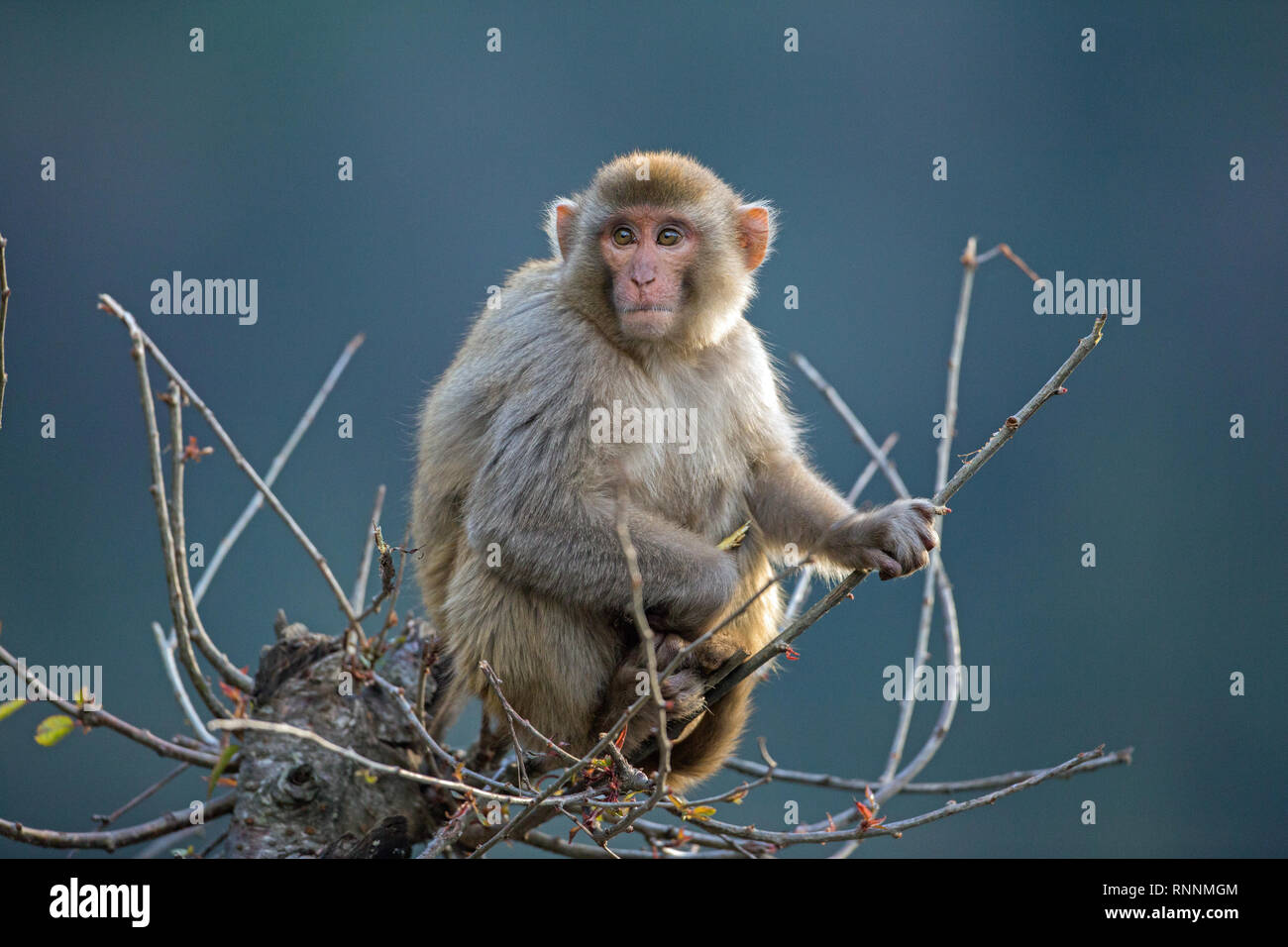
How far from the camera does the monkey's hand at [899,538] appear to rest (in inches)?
135

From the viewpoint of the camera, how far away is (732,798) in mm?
3305

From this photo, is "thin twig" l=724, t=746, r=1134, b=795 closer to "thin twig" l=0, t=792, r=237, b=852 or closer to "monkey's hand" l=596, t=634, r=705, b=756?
"monkey's hand" l=596, t=634, r=705, b=756

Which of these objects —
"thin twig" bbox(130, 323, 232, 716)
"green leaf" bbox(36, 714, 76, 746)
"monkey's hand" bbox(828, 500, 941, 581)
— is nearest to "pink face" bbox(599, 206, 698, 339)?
"monkey's hand" bbox(828, 500, 941, 581)

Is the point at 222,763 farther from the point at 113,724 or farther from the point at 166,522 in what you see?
the point at 166,522

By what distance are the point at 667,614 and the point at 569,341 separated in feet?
3.04

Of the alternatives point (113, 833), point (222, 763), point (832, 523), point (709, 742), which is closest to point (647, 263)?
point (832, 523)

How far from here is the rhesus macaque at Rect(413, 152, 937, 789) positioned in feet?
11.8

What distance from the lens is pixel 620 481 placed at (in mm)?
3766

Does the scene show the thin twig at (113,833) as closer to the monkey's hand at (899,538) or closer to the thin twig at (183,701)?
the thin twig at (183,701)

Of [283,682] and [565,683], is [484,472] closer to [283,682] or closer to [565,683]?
[565,683]

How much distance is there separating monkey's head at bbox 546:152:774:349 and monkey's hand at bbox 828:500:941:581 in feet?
2.88

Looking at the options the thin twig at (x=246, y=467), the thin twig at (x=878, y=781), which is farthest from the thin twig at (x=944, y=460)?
the thin twig at (x=246, y=467)

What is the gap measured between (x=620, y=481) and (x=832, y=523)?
714mm
